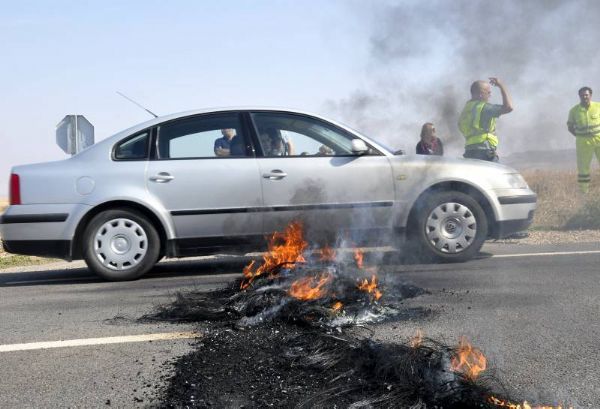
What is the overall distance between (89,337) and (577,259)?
5.09 m

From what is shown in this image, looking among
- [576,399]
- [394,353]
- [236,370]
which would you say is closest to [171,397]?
[236,370]

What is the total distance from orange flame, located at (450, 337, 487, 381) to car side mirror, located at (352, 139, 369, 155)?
3.82m

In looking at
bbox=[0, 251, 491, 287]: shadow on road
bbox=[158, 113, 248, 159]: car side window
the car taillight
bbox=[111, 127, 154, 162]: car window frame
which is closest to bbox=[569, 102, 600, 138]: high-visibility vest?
bbox=[0, 251, 491, 287]: shadow on road

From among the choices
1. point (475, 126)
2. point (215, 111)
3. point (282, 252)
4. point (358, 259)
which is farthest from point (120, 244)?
point (475, 126)

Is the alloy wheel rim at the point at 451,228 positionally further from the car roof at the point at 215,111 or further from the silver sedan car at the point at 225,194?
the car roof at the point at 215,111

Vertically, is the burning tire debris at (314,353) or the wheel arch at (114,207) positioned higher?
the wheel arch at (114,207)

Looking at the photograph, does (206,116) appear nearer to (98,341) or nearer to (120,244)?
(120,244)

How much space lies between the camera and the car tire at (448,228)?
7539mm

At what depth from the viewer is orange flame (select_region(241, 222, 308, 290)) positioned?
546 centimetres

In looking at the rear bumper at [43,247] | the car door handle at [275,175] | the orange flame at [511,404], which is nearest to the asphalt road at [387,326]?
the orange flame at [511,404]

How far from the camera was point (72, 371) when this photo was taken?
3.81m

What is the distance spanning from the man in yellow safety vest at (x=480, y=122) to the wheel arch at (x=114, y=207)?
17.6 ft

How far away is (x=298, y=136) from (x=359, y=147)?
671 millimetres

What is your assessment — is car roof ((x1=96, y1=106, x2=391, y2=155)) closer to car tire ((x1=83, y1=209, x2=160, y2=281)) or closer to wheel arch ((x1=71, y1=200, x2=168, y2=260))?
wheel arch ((x1=71, y1=200, x2=168, y2=260))
